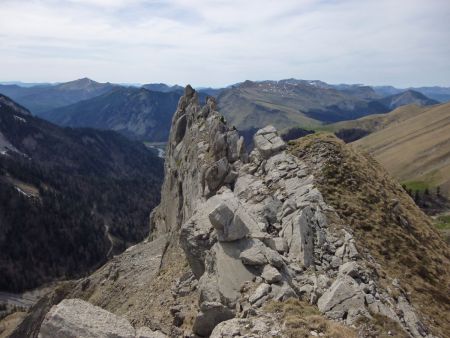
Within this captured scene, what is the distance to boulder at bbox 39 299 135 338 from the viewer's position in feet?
67.6

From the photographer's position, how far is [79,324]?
20.9 meters

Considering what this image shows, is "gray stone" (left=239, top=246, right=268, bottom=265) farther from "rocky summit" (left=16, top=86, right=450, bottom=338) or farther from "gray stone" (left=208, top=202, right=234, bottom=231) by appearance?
"gray stone" (left=208, top=202, right=234, bottom=231)

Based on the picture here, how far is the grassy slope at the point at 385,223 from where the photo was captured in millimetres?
34594

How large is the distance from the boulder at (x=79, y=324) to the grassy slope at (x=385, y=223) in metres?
20.9

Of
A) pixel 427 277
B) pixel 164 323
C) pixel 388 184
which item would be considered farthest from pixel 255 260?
pixel 388 184

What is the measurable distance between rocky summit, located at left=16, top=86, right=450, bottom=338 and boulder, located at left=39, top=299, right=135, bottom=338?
0.19 feet

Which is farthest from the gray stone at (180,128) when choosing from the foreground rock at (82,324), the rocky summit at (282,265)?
the foreground rock at (82,324)

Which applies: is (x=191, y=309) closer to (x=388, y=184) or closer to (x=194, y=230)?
(x=194, y=230)

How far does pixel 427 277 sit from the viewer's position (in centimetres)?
3741

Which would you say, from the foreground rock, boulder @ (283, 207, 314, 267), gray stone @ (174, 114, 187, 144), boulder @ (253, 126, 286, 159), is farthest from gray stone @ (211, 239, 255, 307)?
gray stone @ (174, 114, 187, 144)

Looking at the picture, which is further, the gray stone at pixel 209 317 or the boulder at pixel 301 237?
the boulder at pixel 301 237

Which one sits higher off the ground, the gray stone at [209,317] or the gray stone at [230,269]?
the gray stone at [230,269]

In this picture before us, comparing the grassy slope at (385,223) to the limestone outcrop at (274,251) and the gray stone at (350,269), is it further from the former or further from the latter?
the gray stone at (350,269)

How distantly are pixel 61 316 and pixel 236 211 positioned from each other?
15111 millimetres
